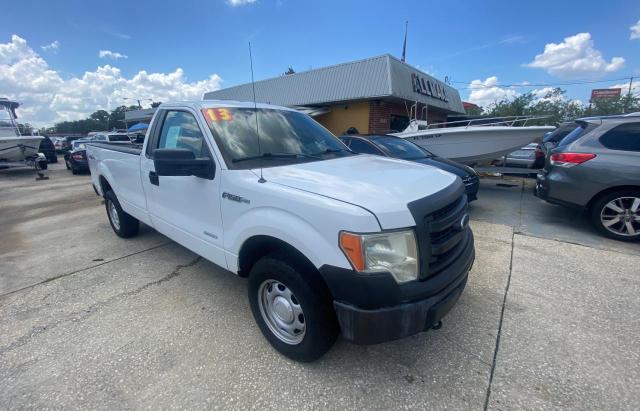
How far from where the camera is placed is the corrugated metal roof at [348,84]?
1150cm

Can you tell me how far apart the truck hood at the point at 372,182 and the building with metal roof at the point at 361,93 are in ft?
31.8

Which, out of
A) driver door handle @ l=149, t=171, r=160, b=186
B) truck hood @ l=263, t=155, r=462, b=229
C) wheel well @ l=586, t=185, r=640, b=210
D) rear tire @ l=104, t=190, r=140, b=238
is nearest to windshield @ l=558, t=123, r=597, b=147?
wheel well @ l=586, t=185, r=640, b=210

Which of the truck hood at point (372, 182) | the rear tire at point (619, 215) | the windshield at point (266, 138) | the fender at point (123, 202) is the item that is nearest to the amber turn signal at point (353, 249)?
the truck hood at point (372, 182)

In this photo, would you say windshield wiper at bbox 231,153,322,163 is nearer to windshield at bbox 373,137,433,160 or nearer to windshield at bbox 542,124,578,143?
windshield at bbox 373,137,433,160

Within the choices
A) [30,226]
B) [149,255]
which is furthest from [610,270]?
[30,226]

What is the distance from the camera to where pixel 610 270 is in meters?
3.61

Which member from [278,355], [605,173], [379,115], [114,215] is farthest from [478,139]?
[114,215]

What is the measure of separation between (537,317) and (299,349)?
2185 millimetres

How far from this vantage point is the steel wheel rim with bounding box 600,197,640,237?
4.48 meters

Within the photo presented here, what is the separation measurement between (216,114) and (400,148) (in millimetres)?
4542

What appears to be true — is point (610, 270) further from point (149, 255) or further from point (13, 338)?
point (13, 338)

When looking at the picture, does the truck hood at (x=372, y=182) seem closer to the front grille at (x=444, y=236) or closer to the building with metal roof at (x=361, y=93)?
the front grille at (x=444, y=236)

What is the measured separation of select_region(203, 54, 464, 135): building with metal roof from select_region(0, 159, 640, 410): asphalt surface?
365 inches

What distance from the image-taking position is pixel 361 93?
12.0 metres
